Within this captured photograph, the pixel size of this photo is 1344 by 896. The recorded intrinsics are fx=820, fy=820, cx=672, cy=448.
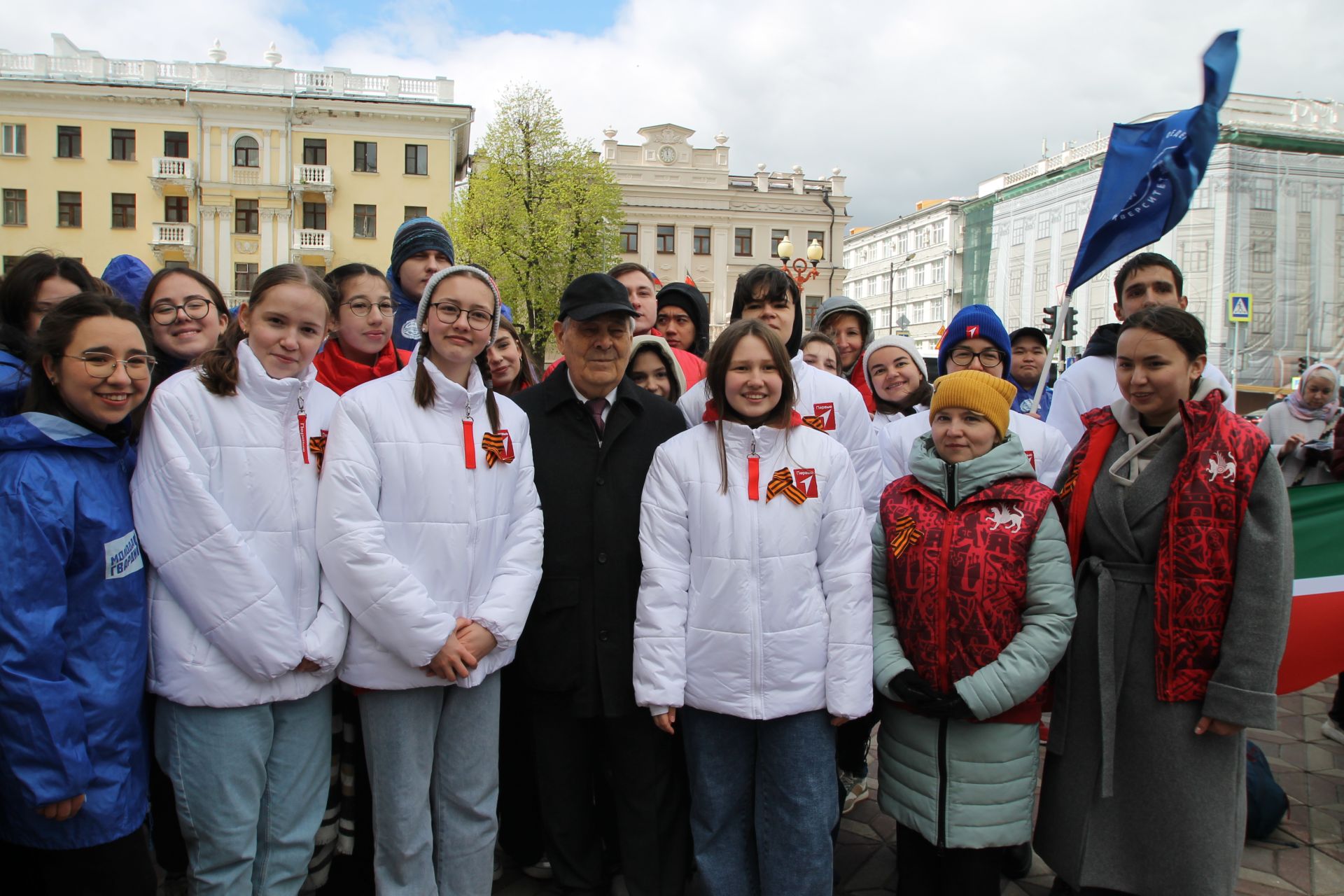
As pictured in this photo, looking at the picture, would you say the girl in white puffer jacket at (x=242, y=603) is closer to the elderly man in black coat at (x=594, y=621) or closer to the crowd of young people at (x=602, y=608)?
the crowd of young people at (x=602, y=608)

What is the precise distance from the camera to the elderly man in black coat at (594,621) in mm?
3041

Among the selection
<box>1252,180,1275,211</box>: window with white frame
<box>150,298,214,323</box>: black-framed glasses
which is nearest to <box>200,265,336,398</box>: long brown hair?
<box>150,298,214,323</box>: black-framed glasses

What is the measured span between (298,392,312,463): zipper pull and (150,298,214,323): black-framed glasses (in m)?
0.81

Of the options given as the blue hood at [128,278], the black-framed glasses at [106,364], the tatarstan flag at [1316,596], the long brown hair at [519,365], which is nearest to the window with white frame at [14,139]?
the blue hood at [128,278]

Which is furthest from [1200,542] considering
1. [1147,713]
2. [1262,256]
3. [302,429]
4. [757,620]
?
[1262,256]

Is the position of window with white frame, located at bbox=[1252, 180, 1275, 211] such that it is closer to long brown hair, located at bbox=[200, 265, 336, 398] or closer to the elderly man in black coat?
the elderly man in black coat

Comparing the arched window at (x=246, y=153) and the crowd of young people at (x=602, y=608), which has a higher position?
the arched window at (x=246, y=153)

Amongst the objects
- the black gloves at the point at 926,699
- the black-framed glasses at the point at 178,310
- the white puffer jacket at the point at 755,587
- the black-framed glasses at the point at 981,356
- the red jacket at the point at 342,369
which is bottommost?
the black gloves at the point at 926,699

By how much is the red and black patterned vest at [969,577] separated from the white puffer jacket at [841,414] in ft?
2.00

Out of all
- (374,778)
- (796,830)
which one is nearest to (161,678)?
(374,778)

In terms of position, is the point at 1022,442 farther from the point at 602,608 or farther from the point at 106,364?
the point at 106,364

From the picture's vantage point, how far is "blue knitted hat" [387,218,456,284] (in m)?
4.42

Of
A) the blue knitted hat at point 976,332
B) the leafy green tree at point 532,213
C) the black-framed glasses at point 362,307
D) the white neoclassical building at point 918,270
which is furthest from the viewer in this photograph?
the white neoclassical building at point 918,270

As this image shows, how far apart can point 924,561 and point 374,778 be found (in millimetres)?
2029
